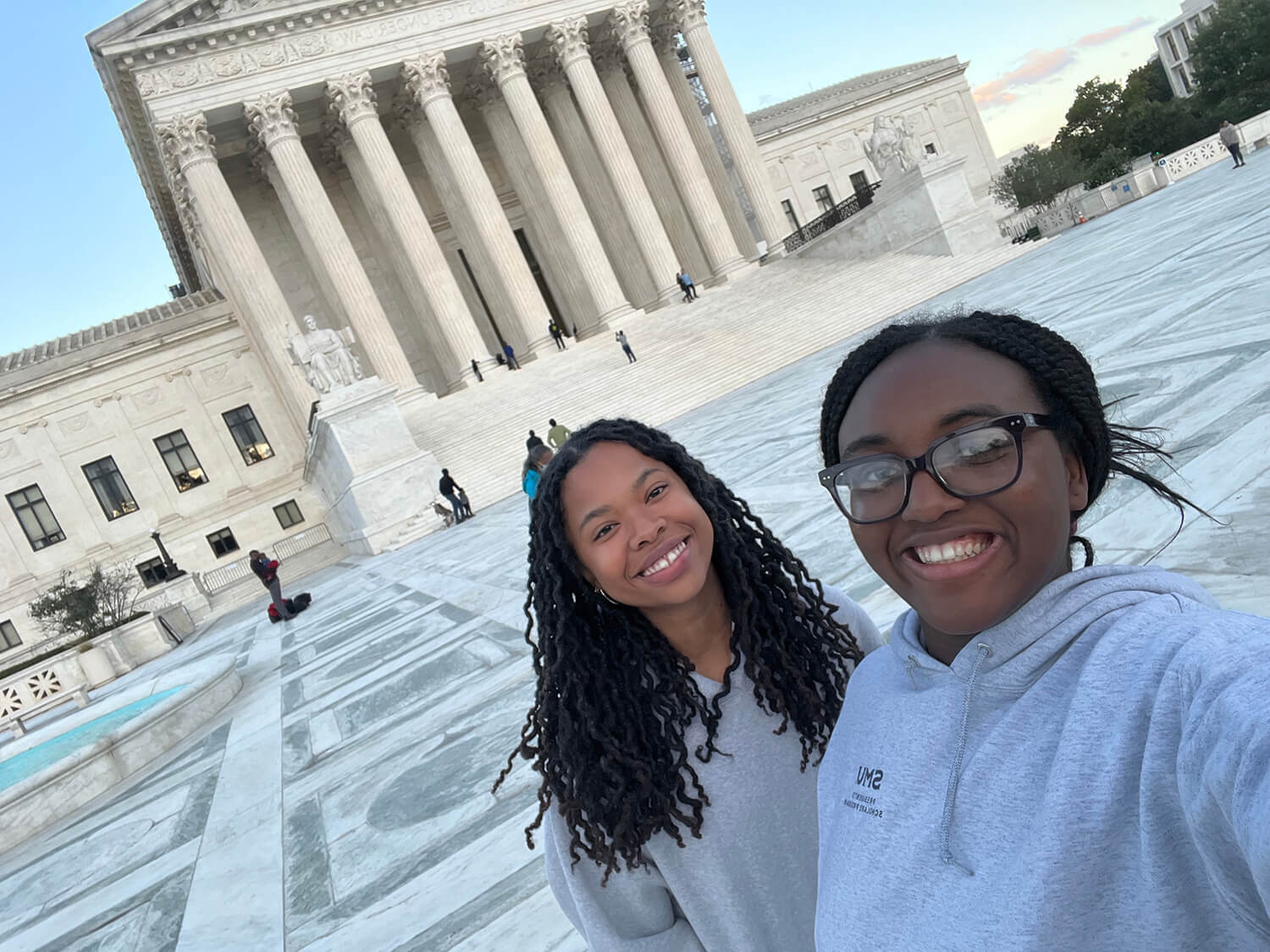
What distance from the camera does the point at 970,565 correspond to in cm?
115

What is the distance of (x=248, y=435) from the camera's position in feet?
106

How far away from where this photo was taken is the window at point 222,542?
31.6m

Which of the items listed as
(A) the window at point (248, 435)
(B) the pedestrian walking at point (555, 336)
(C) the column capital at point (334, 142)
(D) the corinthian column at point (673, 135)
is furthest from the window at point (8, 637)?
(D) the corinthian column at point (673, 135)

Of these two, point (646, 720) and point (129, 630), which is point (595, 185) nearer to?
point (129, 630)

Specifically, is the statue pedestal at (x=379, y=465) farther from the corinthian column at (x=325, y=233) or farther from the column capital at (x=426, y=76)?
the column capital at (x=426, y=76)

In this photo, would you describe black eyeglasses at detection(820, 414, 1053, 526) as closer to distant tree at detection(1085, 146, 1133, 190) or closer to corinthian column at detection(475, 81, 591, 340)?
corinthian column at detection(475, 81, 591, 340)

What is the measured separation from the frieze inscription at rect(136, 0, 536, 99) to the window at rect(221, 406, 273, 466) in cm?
1129

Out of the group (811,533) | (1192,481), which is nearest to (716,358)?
(811,533)

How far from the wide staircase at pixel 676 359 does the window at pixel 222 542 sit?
438 inches

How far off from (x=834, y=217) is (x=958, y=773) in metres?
29.3

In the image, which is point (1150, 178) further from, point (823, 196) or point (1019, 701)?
point (1019, 701)

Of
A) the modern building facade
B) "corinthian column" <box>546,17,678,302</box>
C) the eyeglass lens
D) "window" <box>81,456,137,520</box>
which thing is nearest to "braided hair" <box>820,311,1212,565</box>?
the eyeglass lens

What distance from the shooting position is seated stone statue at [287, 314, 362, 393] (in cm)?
1869

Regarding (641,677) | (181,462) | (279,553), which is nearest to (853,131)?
(279,553)
